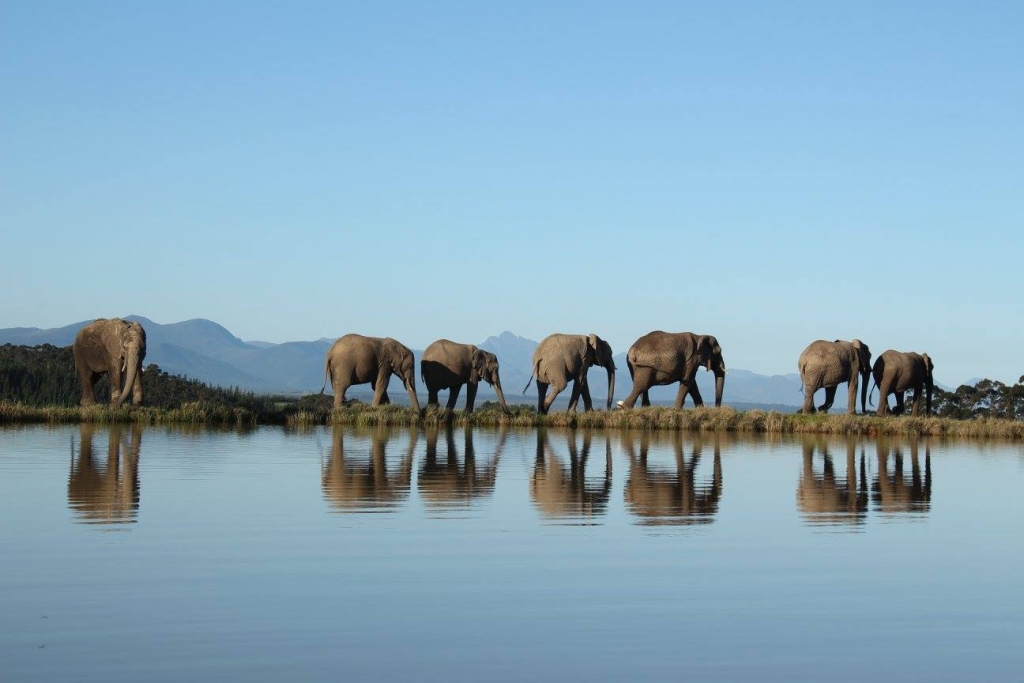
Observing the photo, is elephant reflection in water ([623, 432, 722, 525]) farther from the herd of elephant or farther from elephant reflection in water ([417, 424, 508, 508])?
the herd of elephant

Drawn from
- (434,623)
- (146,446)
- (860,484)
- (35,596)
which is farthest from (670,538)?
(146,446)

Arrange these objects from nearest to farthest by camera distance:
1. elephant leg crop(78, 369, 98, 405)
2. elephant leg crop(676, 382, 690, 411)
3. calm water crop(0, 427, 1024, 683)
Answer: calm water crop(0, 427, 1024, 683) < elephant leg crop(78, 369, 98, 405) < elephant leg crop(676, 382, 690, 411)

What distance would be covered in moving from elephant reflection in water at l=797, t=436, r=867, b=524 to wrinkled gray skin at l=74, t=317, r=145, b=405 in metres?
16.0

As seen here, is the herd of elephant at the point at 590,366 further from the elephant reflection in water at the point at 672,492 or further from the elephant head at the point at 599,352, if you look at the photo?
the elephant reflection in water at the point at 672,492

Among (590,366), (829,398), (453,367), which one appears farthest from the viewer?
(829,398)

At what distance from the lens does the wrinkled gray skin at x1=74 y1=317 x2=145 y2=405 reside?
32.7m

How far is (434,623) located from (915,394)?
116 ft

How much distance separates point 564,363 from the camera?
39188 millimetres

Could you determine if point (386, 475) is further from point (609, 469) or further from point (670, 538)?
point (670, 538)

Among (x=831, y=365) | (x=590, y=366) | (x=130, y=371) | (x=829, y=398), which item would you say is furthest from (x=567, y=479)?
(x=829, y=398)

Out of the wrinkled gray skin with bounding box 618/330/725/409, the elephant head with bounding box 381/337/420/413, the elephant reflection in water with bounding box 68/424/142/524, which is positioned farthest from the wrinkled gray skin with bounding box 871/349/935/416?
the elephant reflection in water with bounding box 68/424/142/524

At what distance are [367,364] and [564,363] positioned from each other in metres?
5.70

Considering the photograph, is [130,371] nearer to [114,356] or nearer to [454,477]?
[114,356]

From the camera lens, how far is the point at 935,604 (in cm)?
977
